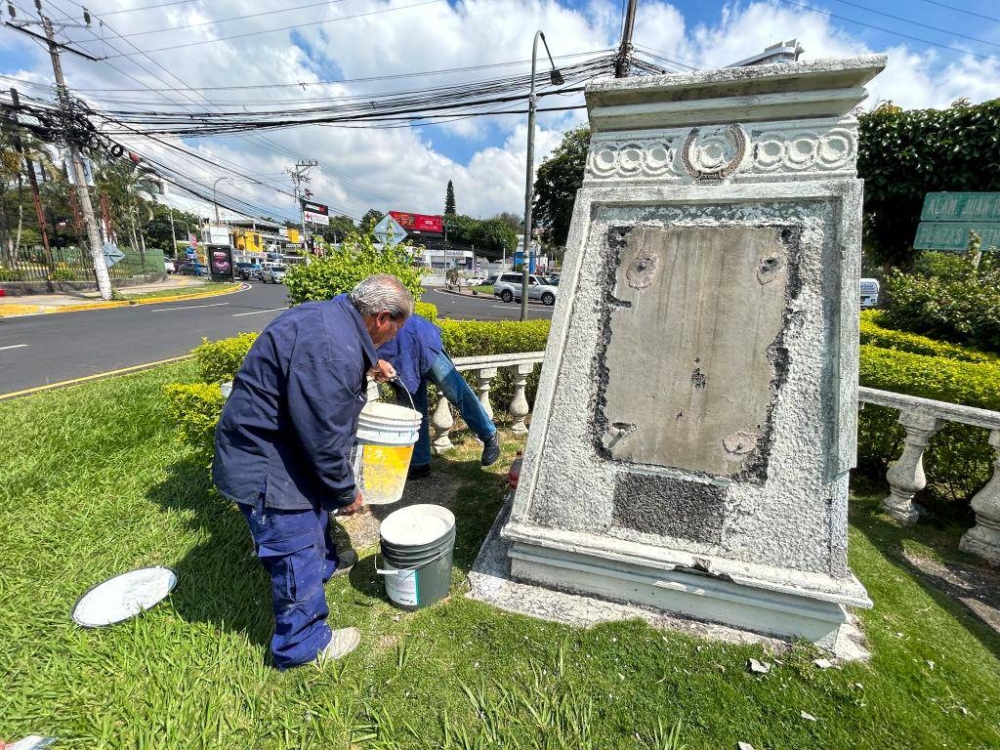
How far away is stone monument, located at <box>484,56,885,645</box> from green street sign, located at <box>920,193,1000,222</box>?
9.65m

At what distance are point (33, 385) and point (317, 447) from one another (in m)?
7.43

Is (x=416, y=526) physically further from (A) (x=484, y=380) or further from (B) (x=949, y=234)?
(B) (x=949, y=234)

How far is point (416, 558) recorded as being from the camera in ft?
7.37

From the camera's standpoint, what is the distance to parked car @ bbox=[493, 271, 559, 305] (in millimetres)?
23922

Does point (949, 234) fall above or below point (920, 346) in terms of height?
above

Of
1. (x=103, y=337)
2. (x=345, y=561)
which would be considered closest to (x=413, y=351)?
(x=345, y=561)

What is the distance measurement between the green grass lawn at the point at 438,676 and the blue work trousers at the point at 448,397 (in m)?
1.08

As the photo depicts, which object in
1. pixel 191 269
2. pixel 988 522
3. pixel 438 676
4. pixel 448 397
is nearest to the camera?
pixel 438 676

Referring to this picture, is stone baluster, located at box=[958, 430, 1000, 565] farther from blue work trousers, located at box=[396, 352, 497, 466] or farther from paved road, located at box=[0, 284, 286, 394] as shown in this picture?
paved road, located at box=[0, 284, 286, 394]

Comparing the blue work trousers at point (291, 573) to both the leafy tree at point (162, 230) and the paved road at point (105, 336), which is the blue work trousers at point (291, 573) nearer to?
the paved road at point (105, 336)

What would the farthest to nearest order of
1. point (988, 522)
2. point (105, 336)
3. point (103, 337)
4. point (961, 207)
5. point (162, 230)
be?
point (162, 230)
point (105, 336)
point (103, 337)
point (961, 207)
point (988, 522)

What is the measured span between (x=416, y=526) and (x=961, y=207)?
1159cm

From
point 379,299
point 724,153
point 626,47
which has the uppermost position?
point 626,47

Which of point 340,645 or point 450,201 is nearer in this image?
point 340,645
